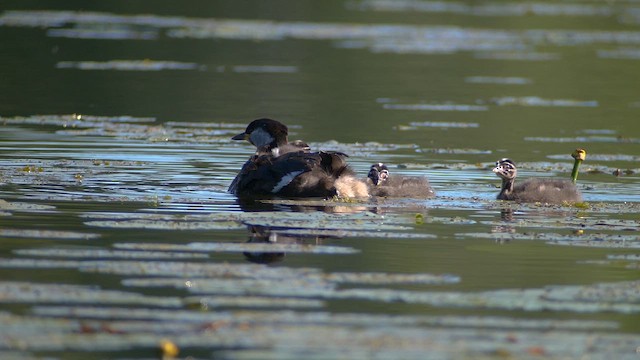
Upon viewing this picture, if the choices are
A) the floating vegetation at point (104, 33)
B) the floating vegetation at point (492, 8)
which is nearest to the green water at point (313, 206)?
the floating vegetation at point (104, 33)

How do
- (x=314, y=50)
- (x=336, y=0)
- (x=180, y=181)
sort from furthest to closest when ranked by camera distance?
(x=336, y=0) → (x=314, y=50) → (x=180, y=181)

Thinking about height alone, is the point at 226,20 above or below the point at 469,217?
above

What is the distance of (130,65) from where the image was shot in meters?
26.6

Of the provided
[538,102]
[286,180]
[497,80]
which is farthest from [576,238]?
[497,80]

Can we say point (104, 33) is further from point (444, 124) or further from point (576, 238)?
point (576, 238)

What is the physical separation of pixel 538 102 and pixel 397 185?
413 inches

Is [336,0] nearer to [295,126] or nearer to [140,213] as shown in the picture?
[295,126]

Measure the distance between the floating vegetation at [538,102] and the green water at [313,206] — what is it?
0.09 metres

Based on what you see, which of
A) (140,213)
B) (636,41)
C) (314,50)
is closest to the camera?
(140,213)

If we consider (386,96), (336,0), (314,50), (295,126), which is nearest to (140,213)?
(295,126)

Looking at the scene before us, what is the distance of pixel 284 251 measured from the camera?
973 cm

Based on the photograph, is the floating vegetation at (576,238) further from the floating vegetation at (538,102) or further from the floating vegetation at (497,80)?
the floating vegetation at (497,80)

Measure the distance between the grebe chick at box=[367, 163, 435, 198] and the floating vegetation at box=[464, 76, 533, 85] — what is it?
42.0ft

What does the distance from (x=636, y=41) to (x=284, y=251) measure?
2580 cm
